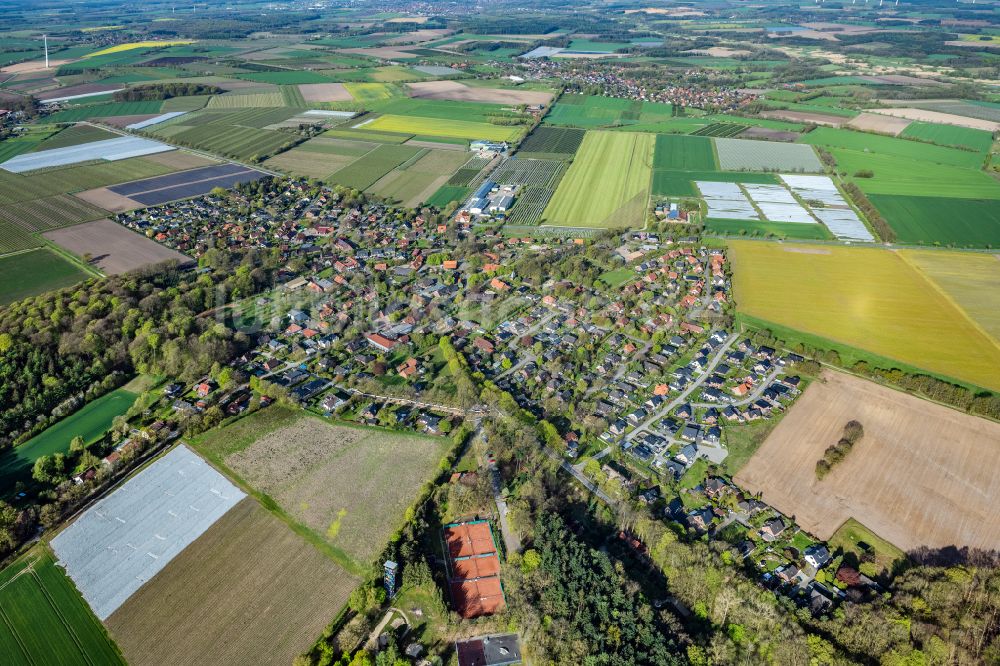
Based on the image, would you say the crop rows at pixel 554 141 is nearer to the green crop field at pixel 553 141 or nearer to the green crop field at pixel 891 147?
the green crop field at pixel 553 141

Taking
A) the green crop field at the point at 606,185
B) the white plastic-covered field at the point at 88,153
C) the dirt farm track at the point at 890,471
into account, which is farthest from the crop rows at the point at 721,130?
the white plastic-covered field at the point at 88,153

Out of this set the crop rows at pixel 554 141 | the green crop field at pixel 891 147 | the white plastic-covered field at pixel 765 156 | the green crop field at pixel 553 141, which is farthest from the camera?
the crop rows at pixel 554 141

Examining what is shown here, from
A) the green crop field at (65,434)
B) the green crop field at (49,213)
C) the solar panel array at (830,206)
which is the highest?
the solar panel array at (830,206)

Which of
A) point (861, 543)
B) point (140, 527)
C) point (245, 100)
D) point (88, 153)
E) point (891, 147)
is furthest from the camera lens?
point (245, 100)

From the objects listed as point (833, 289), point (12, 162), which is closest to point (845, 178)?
point (833, 289)

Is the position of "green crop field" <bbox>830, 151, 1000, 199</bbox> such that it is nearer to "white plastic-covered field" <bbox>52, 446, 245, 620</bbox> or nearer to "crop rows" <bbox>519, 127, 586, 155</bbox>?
"crop rows" <bbox>519, 127, 586, 155</bbox>

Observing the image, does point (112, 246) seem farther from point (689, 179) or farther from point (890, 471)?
point (689, 179)

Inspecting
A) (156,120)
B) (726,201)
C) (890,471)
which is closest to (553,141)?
(726,201)
